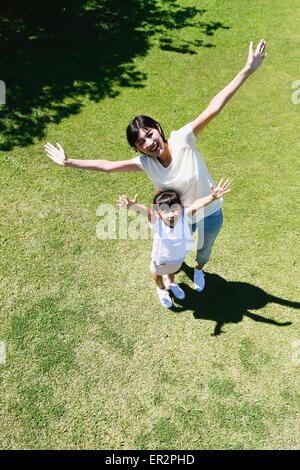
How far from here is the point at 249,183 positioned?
5793mm

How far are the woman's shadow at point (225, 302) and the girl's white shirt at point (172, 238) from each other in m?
1.07

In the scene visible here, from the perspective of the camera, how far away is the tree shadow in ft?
22.2

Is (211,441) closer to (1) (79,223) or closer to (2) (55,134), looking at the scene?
(1) (79,223)

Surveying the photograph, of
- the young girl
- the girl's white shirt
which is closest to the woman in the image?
the young girl

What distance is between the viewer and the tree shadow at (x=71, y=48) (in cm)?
676

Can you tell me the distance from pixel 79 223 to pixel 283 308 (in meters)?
3.20

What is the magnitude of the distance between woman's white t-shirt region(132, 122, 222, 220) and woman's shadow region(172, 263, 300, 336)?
67.0 inches

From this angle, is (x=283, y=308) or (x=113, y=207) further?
(x=113, y=207)

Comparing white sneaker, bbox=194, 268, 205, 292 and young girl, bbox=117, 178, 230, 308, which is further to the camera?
white sneaker, bbox=194, 268, 205, 292

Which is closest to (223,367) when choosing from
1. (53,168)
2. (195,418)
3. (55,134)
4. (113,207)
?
(195,418)

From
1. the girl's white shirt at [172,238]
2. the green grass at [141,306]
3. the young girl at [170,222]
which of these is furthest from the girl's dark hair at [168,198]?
the green grass at [141,306]

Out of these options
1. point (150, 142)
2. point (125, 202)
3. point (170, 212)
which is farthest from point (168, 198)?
point (150, 142)

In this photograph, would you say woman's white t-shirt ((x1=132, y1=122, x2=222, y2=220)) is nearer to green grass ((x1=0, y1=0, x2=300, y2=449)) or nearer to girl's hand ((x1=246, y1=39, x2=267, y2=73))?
girl's hand ((x1=246, y1=39, x2=267, y2=73))

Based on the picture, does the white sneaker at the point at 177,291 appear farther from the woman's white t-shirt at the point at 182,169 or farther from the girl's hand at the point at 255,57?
the girl's hand at the point at 255,57
